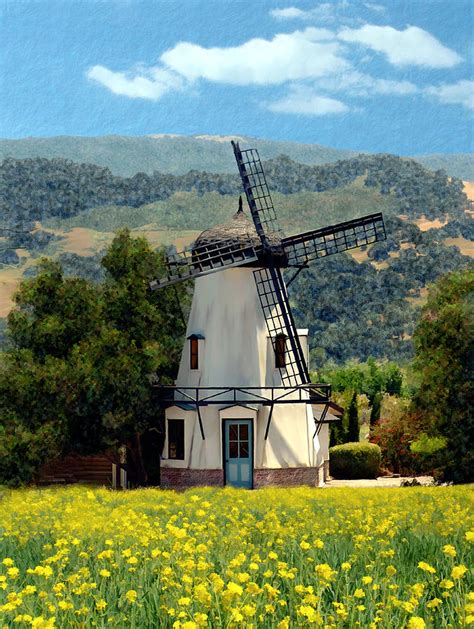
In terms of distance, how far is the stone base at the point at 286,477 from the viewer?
31562 millimetres

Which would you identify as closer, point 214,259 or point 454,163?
point 214,259

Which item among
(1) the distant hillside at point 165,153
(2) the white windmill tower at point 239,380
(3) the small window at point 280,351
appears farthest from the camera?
(1) the distant hillside at point 165,153

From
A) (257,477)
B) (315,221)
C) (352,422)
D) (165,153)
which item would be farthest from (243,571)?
(165,153)

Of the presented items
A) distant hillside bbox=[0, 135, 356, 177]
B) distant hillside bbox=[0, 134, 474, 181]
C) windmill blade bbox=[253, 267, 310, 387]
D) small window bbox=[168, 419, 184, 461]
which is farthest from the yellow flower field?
distant hillside bbox=[0, 135, 356, 177]

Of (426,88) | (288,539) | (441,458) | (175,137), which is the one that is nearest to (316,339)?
(426,88)

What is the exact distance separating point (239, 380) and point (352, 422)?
11456 mm

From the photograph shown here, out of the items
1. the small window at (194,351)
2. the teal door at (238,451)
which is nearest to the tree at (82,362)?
the small window at (194,351)

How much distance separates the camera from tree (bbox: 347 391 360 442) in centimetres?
4200

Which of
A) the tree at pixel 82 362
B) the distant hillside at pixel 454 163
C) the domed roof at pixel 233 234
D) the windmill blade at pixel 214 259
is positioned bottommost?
the tree at pixel 82 362

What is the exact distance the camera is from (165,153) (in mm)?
179375

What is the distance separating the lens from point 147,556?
33.2 ft

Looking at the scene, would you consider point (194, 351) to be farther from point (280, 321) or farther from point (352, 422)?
point (352, 422)

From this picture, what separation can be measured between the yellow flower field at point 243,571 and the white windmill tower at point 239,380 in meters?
15.1

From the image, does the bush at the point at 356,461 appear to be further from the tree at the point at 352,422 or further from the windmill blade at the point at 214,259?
the windmill blade at the point at 214,259
